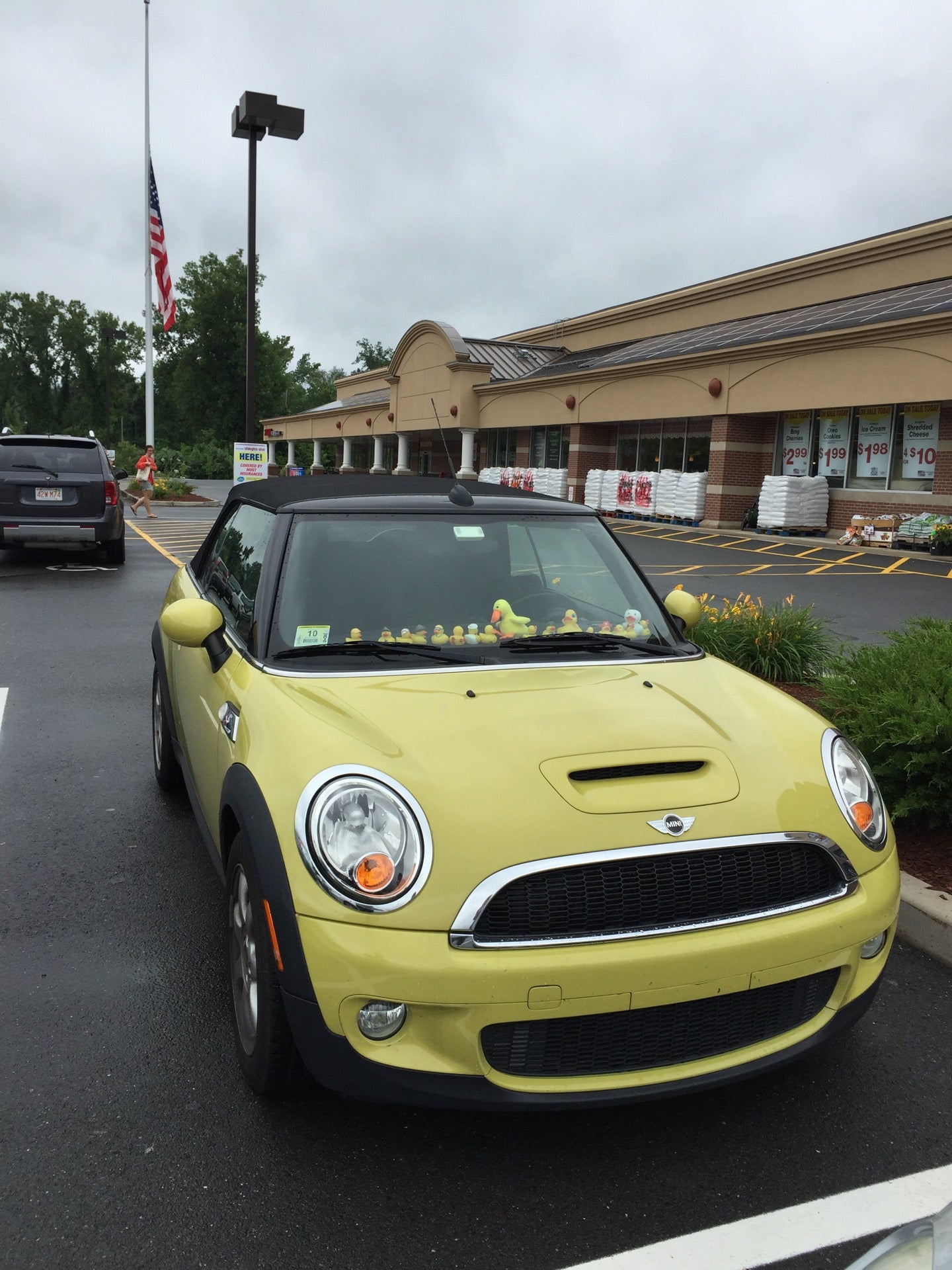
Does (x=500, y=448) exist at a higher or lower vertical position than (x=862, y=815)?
higher

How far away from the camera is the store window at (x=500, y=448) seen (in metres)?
37.5

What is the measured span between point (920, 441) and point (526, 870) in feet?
72.0

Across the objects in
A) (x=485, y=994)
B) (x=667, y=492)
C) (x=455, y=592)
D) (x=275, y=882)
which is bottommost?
(x=485, y=994)

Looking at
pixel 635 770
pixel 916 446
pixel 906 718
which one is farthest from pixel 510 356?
pixel 635 770

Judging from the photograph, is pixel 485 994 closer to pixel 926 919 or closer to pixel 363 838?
pixel 363 838

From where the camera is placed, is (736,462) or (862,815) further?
(736,462)

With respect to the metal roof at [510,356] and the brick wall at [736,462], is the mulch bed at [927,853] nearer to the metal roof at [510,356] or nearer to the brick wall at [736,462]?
the brick wall at [736,462]

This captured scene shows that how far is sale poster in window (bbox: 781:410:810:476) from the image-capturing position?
2448cm

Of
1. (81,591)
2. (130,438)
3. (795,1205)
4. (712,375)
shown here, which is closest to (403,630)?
(795,1205)

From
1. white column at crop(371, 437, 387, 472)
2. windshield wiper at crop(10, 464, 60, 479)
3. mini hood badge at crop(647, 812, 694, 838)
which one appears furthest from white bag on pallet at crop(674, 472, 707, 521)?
mini hood badge at crop(647, 812, 694, 838)

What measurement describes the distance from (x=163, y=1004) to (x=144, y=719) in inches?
139

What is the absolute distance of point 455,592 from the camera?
349 centimetres

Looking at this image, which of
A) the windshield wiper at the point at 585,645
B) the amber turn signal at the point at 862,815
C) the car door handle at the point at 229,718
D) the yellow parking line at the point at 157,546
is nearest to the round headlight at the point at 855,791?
the amber turn signal at the point at 862,815

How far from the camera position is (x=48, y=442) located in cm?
1352
